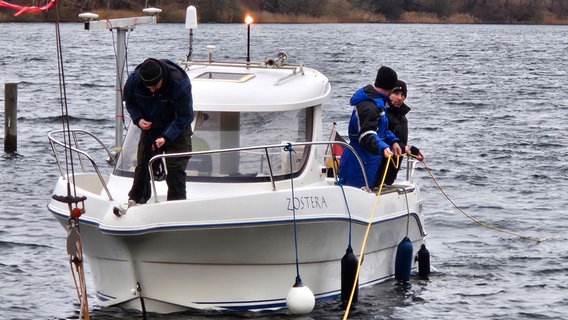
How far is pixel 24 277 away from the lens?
15.3m

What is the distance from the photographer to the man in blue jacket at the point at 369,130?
1325 cm

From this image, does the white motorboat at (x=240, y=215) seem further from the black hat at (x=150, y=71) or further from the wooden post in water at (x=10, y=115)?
the wooden post in water at (x=10, y=115)

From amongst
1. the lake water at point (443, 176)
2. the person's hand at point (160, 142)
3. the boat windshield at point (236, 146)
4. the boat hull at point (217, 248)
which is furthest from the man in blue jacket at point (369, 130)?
the person's hand at point (160, 142)

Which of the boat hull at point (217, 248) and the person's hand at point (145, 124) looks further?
the person's hand at point (145, 124)

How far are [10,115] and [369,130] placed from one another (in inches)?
536

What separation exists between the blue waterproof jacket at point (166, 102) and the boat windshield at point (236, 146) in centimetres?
79

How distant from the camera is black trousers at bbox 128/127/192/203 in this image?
39.8 feet

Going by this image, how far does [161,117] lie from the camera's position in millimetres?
12180

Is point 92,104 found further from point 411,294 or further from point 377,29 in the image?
point 377,29

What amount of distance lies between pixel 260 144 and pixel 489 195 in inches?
381

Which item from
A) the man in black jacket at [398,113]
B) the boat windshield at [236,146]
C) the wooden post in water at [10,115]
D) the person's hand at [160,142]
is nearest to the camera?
the person's hand at [160,142]

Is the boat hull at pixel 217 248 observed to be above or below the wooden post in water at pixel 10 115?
above

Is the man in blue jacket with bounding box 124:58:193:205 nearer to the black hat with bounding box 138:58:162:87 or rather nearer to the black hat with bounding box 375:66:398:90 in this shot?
the black hat with bounding box 138:58:162:87

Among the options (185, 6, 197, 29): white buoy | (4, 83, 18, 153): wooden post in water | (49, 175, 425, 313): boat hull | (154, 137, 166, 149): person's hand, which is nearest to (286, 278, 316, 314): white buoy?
(49, 175, 425, 313): boat hull
